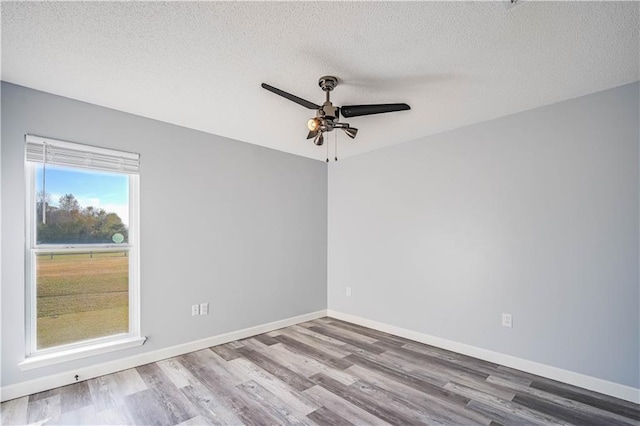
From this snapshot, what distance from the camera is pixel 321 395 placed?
2471 mm

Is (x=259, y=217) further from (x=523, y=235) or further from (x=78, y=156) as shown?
(x=523, y=235)

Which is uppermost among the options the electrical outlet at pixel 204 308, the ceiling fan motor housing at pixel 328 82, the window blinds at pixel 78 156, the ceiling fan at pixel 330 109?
the ceiling fan motor housing at pixel 328 82

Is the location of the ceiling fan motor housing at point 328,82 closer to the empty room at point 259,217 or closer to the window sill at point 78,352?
the empty room at point 259,217

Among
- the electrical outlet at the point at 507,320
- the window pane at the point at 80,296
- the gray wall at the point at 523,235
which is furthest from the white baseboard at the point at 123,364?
the electrical outlet at the point at 507,320

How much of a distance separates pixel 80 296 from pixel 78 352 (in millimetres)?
488

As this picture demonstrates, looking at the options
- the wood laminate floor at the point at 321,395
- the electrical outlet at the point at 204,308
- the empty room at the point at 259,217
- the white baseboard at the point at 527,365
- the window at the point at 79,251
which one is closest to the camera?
the empty room at the point at 259,217

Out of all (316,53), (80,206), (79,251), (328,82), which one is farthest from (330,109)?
(79,251)

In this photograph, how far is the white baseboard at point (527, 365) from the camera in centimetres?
241

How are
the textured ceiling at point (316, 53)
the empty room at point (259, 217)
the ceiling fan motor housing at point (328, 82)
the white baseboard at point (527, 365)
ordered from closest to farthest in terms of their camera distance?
the textured ceiling at point (316, 53), the empty room at point (259, 217), the ceiling fan motor housing at point (328, 82), the white baseboard at point (527, 365)

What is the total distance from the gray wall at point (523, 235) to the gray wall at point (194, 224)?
42.9 inches

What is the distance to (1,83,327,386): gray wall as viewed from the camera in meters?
2.42

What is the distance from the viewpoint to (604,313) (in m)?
2.51

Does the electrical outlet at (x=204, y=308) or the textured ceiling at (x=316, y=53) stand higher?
the textured ceiling at (x=316, y=53)

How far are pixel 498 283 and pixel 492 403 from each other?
1164 millimetres
